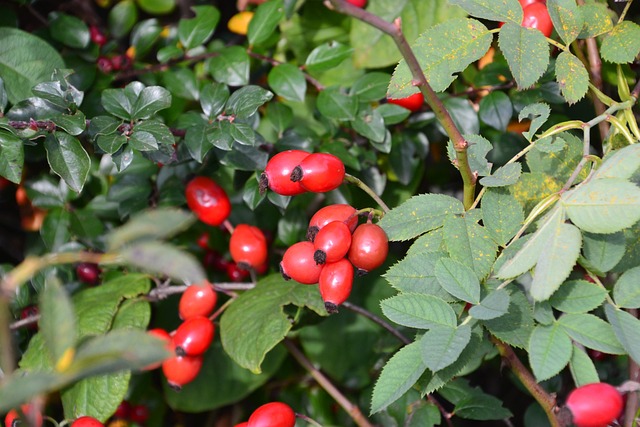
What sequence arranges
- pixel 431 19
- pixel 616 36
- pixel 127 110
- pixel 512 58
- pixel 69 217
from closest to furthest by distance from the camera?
pixel 512 58
pixel 616 36
pixel 127 110
pixel 69 217
pixel 431 19

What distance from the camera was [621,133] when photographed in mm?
1213

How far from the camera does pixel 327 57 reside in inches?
65.9

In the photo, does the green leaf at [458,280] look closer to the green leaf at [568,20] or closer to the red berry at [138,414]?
the green leaf at [568,20]

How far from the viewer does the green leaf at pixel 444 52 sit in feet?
3.75

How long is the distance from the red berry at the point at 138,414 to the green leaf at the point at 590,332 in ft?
4.28

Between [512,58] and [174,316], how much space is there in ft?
3.78

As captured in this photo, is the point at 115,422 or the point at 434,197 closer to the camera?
the point at 434,197

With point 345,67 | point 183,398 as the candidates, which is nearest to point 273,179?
point 345,67

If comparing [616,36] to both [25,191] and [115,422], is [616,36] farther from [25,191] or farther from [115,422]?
[115,422]

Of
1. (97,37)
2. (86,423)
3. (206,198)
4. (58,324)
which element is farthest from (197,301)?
(58,324)

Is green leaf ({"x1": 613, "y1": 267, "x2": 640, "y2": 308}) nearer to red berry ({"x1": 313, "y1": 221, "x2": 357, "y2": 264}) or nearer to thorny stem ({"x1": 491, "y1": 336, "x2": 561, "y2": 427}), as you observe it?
thorny stem ({"x1": 491, "y1": 336, "x2": 561, "y2": 427})

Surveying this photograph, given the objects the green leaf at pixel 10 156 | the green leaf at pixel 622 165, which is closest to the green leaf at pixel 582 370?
the green leaf at pixel 622 165

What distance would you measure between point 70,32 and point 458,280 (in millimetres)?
1183

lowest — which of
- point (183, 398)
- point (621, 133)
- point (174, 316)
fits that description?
point (183, 398)
